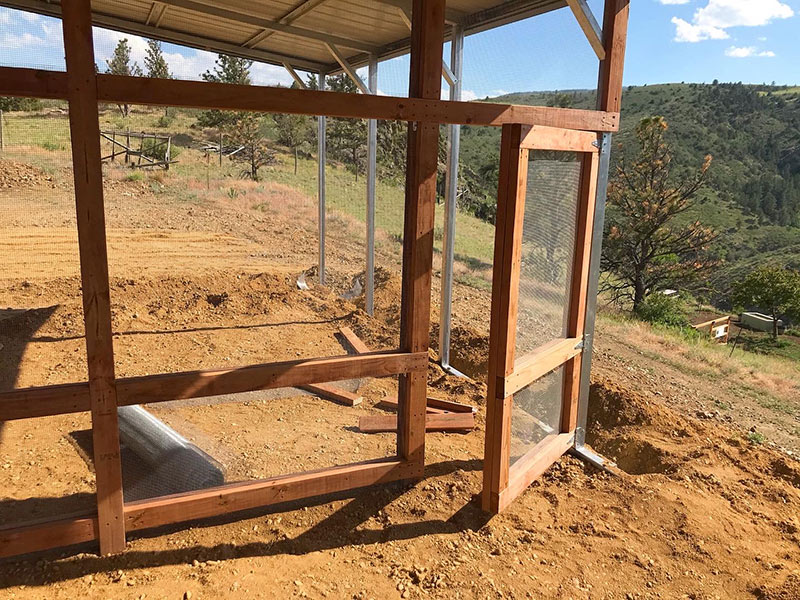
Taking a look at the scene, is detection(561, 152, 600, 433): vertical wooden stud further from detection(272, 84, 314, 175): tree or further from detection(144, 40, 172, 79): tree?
detection(272, 84, 314, 175): tree

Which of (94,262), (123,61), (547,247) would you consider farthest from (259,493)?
(123,61)

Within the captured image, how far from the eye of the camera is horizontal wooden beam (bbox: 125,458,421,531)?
3.19 meters

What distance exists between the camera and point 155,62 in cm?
470

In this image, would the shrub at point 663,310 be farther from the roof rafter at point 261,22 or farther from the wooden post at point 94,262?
the wooden post at point 94,262

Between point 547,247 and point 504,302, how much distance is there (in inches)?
31.9

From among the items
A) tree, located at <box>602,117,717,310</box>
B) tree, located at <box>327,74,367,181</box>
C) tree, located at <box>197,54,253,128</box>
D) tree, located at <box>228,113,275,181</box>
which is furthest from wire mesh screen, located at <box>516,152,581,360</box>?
tree, located at <box>602,117,717,310</box>

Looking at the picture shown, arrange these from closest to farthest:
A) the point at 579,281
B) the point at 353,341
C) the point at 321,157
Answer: the point at 579,281 → the point at 353,341 → the point at 321,157

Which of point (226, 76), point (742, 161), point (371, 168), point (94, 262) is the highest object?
point (742, 161)

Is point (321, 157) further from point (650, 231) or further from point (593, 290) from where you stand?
point (650, 231)

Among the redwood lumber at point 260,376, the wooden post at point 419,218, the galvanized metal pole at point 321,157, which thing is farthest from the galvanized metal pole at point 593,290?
the galvanized metal pole at point 321,157

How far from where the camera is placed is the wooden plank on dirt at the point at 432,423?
4.71 metres

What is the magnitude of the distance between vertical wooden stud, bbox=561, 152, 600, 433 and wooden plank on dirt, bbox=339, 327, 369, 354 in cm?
274

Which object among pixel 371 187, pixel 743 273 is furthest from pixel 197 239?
pixel 743 273

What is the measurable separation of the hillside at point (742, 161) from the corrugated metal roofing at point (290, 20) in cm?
2795
